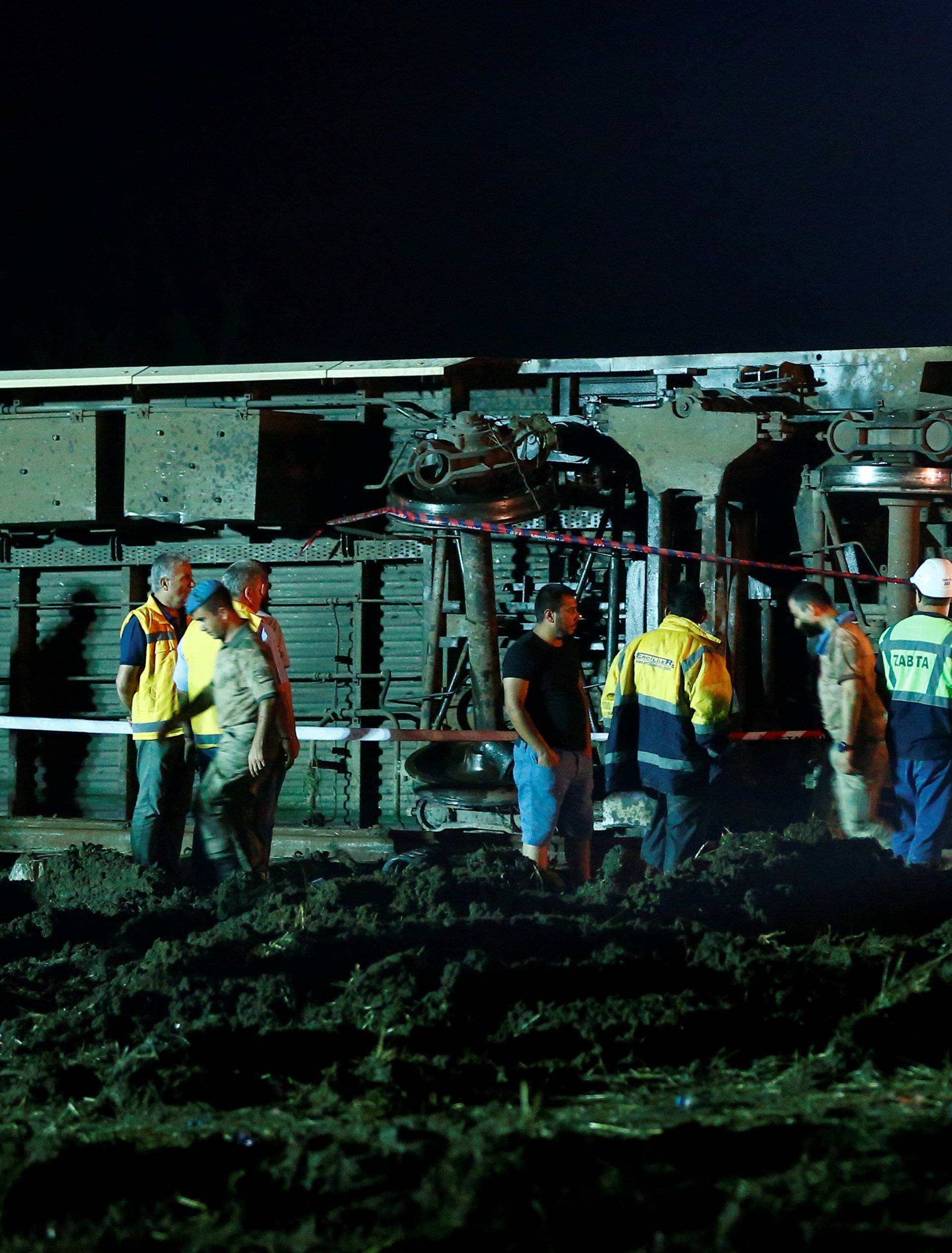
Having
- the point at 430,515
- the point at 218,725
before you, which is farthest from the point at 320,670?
the point at 218,725

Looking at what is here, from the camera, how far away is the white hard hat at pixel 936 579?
8.34 metres

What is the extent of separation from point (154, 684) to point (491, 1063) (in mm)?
4822

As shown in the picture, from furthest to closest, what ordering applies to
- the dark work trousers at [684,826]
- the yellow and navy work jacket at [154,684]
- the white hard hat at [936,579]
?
the yellow and navy work jacket at [154,684] < the dark work trousers at [684,826] < the white hard hat at [936,579]

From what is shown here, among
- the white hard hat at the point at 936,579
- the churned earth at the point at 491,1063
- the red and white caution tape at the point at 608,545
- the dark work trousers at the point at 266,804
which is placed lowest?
the churned earth at the point at 491,1063

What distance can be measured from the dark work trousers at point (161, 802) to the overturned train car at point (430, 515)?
7.75 feet

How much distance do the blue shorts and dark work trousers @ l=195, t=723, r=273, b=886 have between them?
1.56m

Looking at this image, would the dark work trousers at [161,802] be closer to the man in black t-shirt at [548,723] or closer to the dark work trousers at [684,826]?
the man in black t-shirt at [548,723]

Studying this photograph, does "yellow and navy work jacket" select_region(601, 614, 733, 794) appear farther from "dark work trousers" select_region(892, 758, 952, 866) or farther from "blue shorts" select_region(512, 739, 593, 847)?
"dark work trousers" select_region(892, 758, 952, 866)

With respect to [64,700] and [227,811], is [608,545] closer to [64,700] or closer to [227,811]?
[227,811]

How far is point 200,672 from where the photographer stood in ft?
26.8

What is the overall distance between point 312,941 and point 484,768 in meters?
4.98

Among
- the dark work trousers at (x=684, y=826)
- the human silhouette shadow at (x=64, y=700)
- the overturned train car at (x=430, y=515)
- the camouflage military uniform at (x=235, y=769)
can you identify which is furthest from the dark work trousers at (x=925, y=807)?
the human silhouette shadow at (x=64, y=700)

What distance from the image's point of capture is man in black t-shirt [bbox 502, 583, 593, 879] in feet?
27.5

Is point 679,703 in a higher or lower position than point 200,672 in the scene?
lower
